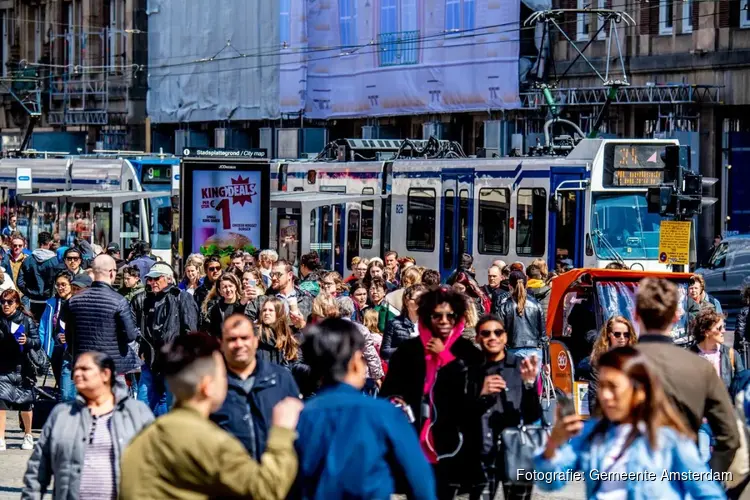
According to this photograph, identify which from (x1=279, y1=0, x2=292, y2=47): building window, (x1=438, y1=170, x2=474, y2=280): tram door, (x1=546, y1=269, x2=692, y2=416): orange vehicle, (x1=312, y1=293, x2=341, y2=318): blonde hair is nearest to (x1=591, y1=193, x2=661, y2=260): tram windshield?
(x1=438, y1=170, x2=474, y2=280): tram door

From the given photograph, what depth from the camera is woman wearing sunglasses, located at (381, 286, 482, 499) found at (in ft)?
26.5

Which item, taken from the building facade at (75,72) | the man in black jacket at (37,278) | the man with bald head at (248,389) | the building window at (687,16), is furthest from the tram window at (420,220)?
the building facade at (75,72)

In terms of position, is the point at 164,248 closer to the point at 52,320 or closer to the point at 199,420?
the point at 52,320

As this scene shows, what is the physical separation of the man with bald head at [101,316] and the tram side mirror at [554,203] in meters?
12.9

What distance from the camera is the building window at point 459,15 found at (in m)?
42.5

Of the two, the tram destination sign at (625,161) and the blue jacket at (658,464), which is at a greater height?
the tram destination sign at (625,161)

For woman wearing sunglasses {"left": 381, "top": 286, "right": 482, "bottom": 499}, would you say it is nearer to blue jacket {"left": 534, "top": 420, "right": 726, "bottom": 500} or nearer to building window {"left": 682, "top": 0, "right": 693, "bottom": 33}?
blue jacket {"left": 534, "top": 420, "right": 726, "bottom": 500}

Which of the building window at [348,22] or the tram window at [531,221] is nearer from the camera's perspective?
the tram window at [531,221]

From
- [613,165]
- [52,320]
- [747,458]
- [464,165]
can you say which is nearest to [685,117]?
[464,165]

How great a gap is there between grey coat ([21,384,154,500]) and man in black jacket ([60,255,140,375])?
4.34 m

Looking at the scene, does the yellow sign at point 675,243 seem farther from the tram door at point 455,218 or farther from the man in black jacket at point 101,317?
the man in black jacket at point 101,317

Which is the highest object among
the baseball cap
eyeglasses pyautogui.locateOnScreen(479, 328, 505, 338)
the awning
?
the awning

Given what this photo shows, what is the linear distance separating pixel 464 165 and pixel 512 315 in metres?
12.0

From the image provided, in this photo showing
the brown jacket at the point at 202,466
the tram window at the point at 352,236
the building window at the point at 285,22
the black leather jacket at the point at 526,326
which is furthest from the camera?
the building window at the point at 285,22
